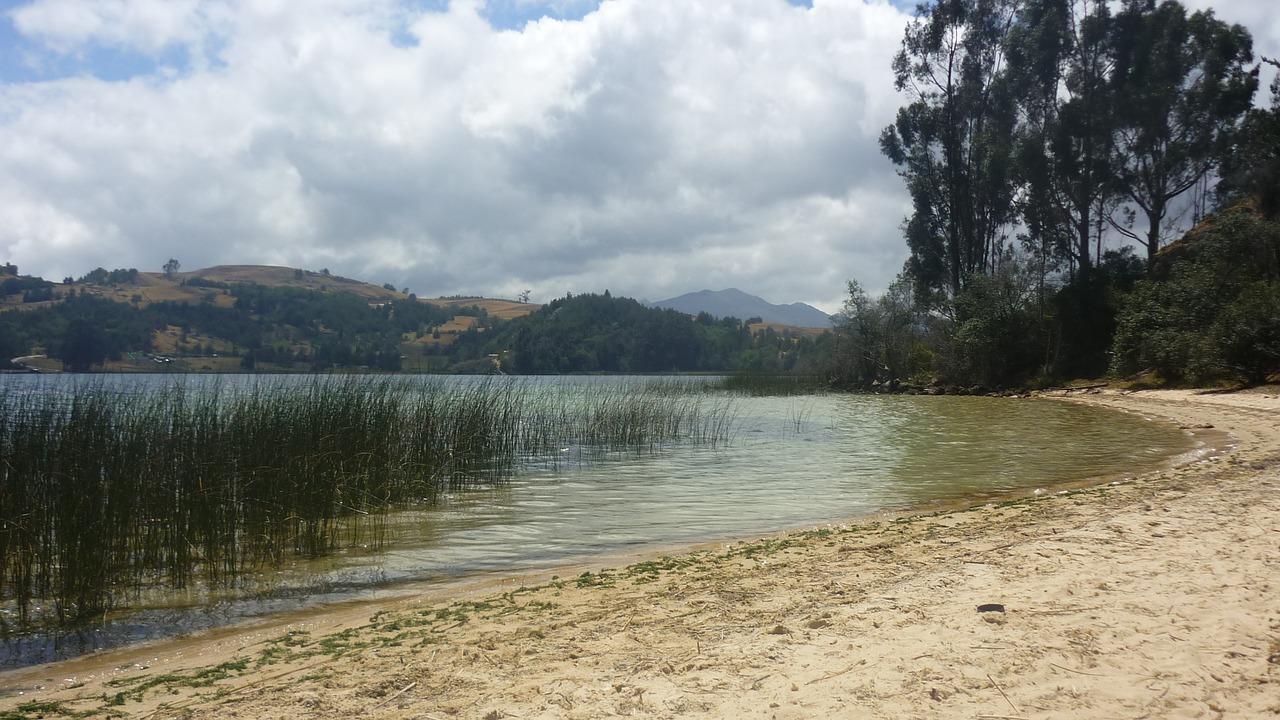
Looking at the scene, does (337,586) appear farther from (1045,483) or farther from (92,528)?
(1045,483)

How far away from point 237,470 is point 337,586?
1.96 m

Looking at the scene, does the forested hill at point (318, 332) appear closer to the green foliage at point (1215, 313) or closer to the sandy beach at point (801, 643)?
the sandy beach at point (801, 643)

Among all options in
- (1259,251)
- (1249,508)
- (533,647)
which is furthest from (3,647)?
(1259,251)

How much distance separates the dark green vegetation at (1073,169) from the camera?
27.1 m

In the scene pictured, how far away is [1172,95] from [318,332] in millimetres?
34233

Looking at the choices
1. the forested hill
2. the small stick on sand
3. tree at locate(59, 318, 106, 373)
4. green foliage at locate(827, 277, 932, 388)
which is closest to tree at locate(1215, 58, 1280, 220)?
green foliage at locate(827, 277, 932, 388)

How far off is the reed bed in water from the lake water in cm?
38

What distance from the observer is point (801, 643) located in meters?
3.38

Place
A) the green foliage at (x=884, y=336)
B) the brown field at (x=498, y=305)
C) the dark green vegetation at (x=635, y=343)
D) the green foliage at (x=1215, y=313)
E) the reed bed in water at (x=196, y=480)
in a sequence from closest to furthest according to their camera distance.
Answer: the reed bed in water at (x=196, y=480), the green foliage at (x=1215, y=313), the green foliage at (x=884, y=336), the dark green vegetation at (x=635, y=343), the brown field at (x=498, y=305)

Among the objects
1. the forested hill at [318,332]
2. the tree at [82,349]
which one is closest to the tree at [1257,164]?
the forested hill at [318,332]

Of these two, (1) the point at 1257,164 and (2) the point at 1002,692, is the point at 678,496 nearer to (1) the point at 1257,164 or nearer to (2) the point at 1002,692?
(2) the point at 1002,692

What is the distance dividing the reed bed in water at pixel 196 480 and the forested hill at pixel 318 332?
169 cm

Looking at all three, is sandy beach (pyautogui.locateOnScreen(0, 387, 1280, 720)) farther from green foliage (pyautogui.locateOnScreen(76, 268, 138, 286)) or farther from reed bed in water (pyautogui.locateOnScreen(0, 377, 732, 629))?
green foliage (pyautogui.locateOnScreen(76, 268, 138, 286))

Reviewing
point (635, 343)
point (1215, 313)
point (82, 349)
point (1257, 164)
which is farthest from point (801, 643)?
point (635, 343)
